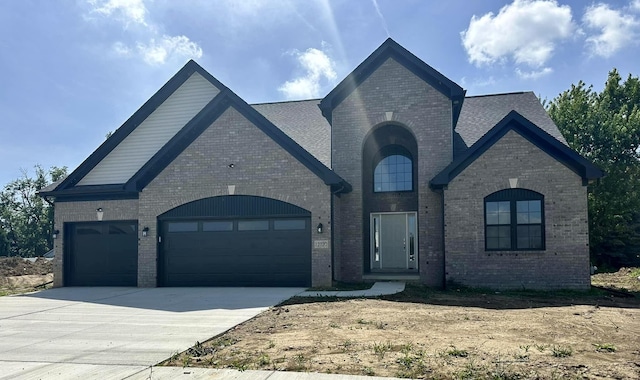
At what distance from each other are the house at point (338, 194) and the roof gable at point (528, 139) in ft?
0.14

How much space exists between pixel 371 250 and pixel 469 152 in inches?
210

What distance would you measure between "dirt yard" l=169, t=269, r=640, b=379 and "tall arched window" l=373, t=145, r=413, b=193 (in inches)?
250

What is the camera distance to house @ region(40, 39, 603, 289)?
14.4 metres

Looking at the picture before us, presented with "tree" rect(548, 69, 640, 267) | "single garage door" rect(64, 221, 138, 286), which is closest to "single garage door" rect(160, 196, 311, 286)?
"single garage door" rect(64, 221, 138, 286)

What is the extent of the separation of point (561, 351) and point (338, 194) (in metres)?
10.4

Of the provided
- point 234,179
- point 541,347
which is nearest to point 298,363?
point 541,347

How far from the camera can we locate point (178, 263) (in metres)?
16.0

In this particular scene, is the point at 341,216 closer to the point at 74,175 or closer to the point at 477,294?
the point at 477,294

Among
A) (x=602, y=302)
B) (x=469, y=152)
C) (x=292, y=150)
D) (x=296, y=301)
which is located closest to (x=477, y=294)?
(x=602, y=302)

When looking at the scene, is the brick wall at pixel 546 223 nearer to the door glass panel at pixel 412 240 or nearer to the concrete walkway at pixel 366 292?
the concrete walkway at pixel 366 292

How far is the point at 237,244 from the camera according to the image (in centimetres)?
1551

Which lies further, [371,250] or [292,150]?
[371,250]

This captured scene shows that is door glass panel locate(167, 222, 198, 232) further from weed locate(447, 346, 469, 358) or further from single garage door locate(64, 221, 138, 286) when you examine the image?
weed locate(447, 346, 469, 358)

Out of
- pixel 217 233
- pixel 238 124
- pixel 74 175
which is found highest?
pixel 238 124
